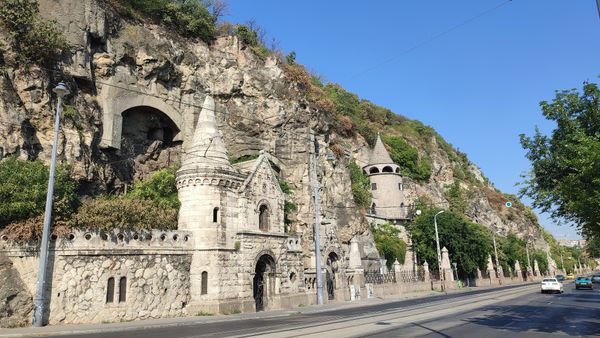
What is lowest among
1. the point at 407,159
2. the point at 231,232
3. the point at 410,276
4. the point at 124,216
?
the point at 410,276

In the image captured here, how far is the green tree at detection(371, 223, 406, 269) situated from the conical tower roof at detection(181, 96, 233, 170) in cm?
2559

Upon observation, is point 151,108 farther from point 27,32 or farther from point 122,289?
point 122,289

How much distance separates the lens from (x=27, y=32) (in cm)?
2547

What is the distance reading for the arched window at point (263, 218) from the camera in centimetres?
2612

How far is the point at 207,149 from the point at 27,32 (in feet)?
42.2

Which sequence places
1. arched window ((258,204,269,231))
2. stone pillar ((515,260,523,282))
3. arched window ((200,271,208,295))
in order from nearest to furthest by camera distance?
arched window ((200,271,208,295)), arched window ((258,204,269,231)), stone pillar ((515,260,523,282))

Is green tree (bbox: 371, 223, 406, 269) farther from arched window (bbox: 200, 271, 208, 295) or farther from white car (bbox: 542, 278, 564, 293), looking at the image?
arched window (bbox: 200, 271, 208, 295)

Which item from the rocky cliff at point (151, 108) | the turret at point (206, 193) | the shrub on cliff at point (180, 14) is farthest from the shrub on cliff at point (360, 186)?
the turret at point (206, 193)

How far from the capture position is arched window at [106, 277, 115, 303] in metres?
19.2

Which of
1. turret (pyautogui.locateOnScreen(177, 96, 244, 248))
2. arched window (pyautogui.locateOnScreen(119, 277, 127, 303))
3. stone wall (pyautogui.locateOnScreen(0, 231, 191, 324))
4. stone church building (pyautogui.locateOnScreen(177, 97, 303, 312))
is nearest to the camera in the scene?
stone wall (pyautogui.locateOnScreen(0, 231, 191, 324))

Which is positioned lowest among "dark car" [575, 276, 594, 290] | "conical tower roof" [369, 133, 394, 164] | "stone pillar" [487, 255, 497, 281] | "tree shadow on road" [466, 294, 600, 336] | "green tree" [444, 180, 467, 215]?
"dark car" [575, 276, 594, 290]

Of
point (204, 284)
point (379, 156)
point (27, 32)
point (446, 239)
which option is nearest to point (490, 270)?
point (446, 239)

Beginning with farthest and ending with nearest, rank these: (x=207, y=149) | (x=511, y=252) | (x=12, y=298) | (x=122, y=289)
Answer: (x=511, y=252)
(x=207, y=149)
(x=122, y=289)
(x=12, y=298)

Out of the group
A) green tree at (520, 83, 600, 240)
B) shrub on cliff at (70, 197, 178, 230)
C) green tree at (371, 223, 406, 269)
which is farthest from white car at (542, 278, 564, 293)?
shrub on cliff at (70, 197, 178, 230)
